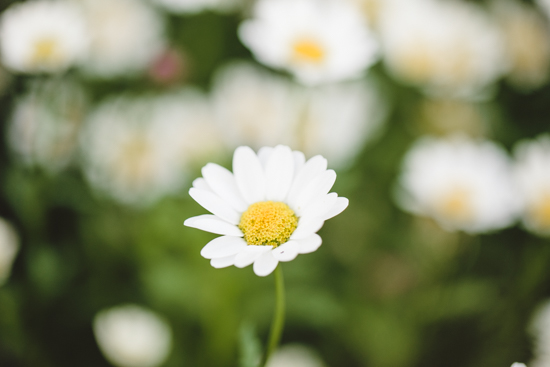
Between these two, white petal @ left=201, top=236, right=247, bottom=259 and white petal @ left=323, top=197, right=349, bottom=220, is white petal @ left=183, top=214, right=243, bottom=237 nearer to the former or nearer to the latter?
white petal @ left=201, top=236, right=247, bottom=259

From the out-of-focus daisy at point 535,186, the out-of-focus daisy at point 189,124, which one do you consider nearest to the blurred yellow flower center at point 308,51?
the out-of-focus daisy at point 189,124

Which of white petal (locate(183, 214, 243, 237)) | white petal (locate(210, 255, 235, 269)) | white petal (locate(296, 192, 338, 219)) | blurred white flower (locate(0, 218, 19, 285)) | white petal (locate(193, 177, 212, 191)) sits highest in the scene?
white petal (locate(296, 192, 338, 219))

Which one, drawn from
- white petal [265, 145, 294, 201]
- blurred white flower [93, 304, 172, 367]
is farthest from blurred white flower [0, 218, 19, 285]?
white petal [265, 145, 294, 201]

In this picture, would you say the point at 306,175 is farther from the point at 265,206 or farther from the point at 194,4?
the point at 194,4

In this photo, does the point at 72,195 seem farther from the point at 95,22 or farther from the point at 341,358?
the point at 341,358

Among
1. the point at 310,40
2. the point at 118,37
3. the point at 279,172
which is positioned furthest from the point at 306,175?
the point at 118,37

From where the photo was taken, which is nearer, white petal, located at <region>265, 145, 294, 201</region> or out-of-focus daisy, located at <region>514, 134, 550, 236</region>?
white petal, located at <region>265, 145, 294, 201</region>

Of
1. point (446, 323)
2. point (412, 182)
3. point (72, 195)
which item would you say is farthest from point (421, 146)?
point (72, 195)
